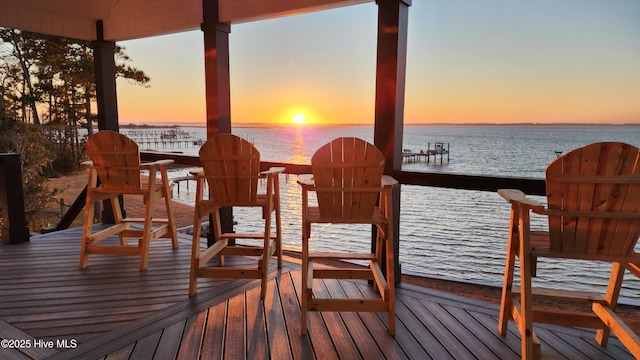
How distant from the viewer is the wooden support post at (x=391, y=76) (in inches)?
98.7

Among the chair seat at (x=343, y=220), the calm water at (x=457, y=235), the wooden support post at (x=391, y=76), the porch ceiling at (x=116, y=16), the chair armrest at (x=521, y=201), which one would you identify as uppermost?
the porch ceiling at (x=116, y=16)

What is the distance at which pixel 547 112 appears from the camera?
30.1 metres

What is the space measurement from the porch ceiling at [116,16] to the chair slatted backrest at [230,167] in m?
1.51

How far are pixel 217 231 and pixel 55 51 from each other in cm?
1404

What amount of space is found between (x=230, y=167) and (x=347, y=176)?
0.88 meters

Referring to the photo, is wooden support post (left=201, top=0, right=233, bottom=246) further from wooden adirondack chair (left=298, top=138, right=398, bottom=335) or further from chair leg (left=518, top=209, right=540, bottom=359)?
chair leg (left=518, top=209, right=540, bottom=359)

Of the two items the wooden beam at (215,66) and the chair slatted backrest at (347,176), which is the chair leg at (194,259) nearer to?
the chair slatted backrest at (347,176)

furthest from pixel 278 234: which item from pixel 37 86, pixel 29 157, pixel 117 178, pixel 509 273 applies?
pixel 37 86

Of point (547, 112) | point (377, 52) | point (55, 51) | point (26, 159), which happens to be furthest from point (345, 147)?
point (547, 112)

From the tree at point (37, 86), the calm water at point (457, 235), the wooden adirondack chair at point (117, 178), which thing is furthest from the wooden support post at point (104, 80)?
the tree at point (37, 86)

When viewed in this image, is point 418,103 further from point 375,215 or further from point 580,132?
point 580,132

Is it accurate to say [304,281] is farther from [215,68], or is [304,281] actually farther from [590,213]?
[215,68]

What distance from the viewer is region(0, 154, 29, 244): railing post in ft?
11.6

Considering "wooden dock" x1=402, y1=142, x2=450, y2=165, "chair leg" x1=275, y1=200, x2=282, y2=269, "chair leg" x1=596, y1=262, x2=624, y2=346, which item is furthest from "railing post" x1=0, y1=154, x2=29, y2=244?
"wooden dock" x1=402, y1=142, x2=450, y2=165
